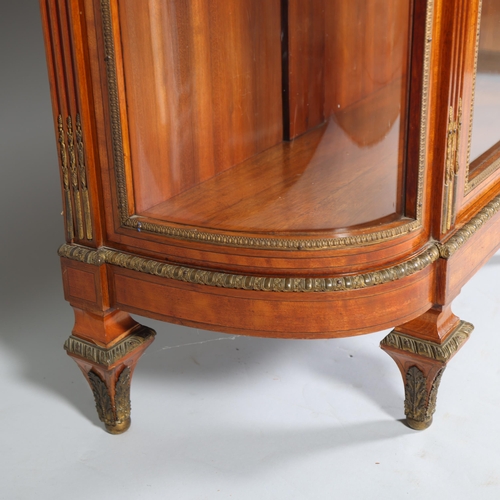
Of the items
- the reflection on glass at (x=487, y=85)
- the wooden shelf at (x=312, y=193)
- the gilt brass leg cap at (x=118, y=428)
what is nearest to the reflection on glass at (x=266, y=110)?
the wooden shelf at (x=312, y=193)

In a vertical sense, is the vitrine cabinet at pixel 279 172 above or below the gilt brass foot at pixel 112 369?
above

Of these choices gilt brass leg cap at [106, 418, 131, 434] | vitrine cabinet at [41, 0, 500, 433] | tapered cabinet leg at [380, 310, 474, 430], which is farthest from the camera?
gilt brass leg cap at [106, 418, 131, 434]

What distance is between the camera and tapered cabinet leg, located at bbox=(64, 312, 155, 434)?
145cm

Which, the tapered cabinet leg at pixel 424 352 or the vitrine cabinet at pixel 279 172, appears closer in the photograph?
the vitrine cabinet at pixel 279 172

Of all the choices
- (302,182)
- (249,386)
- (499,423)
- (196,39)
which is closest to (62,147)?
(196,39)

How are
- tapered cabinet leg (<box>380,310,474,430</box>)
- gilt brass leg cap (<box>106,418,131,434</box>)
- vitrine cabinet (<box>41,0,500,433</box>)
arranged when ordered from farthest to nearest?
gilt brass leg cap (<box>106,418,131,434</box>)
tapered cabinet leg (<box>380,310,474,430</box>)
vitrine cabinet (<box>41,0,500,433</box>)

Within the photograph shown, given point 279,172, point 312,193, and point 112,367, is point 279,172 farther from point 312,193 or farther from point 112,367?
point 112,367

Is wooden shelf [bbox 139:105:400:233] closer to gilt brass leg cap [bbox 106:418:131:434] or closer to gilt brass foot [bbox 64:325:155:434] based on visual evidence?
gilt brass foot [bbox 64:325:155:434]

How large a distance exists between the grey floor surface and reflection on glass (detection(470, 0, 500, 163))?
19.3 inches

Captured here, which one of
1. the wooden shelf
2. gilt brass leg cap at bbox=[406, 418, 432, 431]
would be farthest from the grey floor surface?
the wooden shelf

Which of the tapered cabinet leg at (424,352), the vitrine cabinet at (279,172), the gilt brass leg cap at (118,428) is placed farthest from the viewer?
the gilt brass leg cap at (118,428)

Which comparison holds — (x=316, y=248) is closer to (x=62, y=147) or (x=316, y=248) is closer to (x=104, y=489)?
(x=62, y=147)

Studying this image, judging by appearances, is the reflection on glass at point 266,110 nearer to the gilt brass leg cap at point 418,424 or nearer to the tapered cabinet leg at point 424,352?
the tapered cabinet leg at point 424,352

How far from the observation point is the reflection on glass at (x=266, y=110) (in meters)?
1.26
